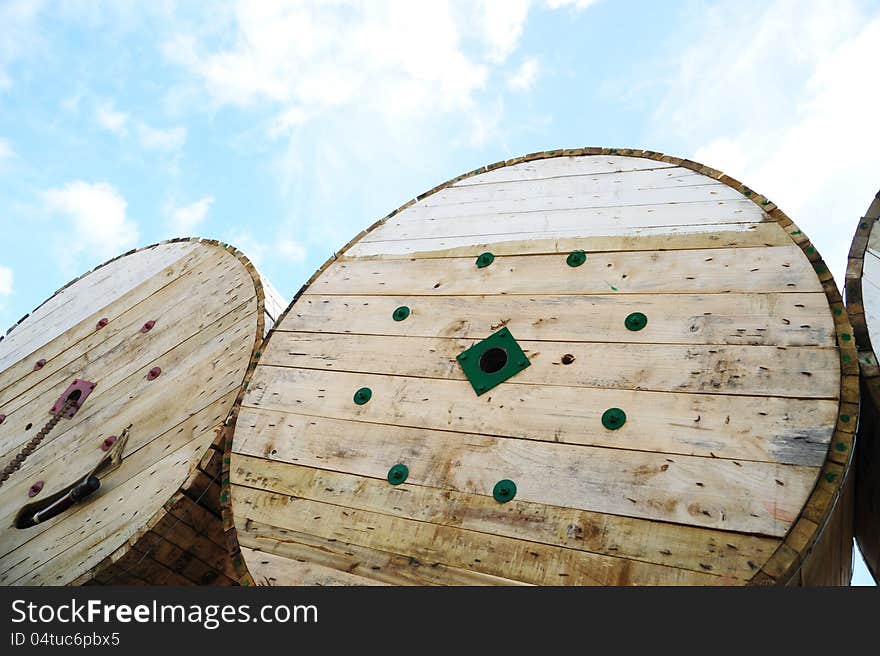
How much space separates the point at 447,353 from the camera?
2703mm

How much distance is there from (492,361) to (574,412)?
455mm

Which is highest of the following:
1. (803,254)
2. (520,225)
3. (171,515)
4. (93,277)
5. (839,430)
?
(93,277)

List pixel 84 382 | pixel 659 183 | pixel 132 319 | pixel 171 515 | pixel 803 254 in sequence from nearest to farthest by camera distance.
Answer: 1. pixel 803 254
2. pixel 171 515
3. pixel 659 183
4. pixel 84 382
5. pixel 132 319

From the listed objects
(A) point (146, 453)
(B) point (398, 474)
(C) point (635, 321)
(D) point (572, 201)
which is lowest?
(B) point (398, 474)

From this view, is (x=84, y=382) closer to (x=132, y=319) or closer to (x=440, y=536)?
(x=132, y=319)

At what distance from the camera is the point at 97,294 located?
4.77 m

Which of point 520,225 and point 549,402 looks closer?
point 549,402

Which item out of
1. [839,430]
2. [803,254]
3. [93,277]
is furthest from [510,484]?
[93,277]

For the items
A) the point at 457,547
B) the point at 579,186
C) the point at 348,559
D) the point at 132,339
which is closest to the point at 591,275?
the point at 579,186

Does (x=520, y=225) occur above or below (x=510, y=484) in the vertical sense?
above

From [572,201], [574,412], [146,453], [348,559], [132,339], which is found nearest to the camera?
[348,559]

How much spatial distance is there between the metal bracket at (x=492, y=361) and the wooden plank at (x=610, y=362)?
32 millimetres

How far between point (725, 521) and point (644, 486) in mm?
238

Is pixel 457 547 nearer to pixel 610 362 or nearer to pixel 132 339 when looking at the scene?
pixel 610 362
